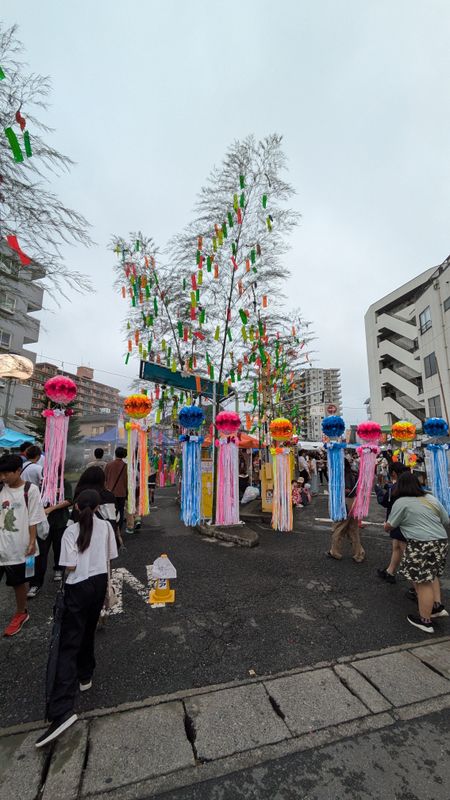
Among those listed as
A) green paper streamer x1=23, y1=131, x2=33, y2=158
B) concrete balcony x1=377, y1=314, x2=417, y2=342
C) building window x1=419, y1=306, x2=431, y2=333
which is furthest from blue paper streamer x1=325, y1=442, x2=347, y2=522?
concrete balcony x1=377, y1=314, x2=417, y2=342

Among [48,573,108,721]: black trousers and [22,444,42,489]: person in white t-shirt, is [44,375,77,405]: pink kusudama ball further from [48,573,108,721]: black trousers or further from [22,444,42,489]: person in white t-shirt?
[48,573,108,721]: black trousers

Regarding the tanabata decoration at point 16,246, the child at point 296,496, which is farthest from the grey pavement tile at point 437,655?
the child at point 296,496

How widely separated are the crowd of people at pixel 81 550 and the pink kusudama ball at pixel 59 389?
77 centimetres

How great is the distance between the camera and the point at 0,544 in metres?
3.53

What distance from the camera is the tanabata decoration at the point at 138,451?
4418mm

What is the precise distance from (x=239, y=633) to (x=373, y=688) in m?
1.40

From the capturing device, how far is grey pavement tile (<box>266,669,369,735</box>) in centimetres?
254

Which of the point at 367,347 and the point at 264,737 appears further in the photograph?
the point at 367,347

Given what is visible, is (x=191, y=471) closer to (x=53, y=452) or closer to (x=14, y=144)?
(x=53, y=452)

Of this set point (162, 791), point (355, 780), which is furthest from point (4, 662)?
point (355, 780)

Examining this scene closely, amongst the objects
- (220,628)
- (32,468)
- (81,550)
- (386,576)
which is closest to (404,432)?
(386,576)

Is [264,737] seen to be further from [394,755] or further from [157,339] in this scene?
[157,339]

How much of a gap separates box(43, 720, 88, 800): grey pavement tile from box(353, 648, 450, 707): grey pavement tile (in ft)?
7.79

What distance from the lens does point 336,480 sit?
17.0ft
